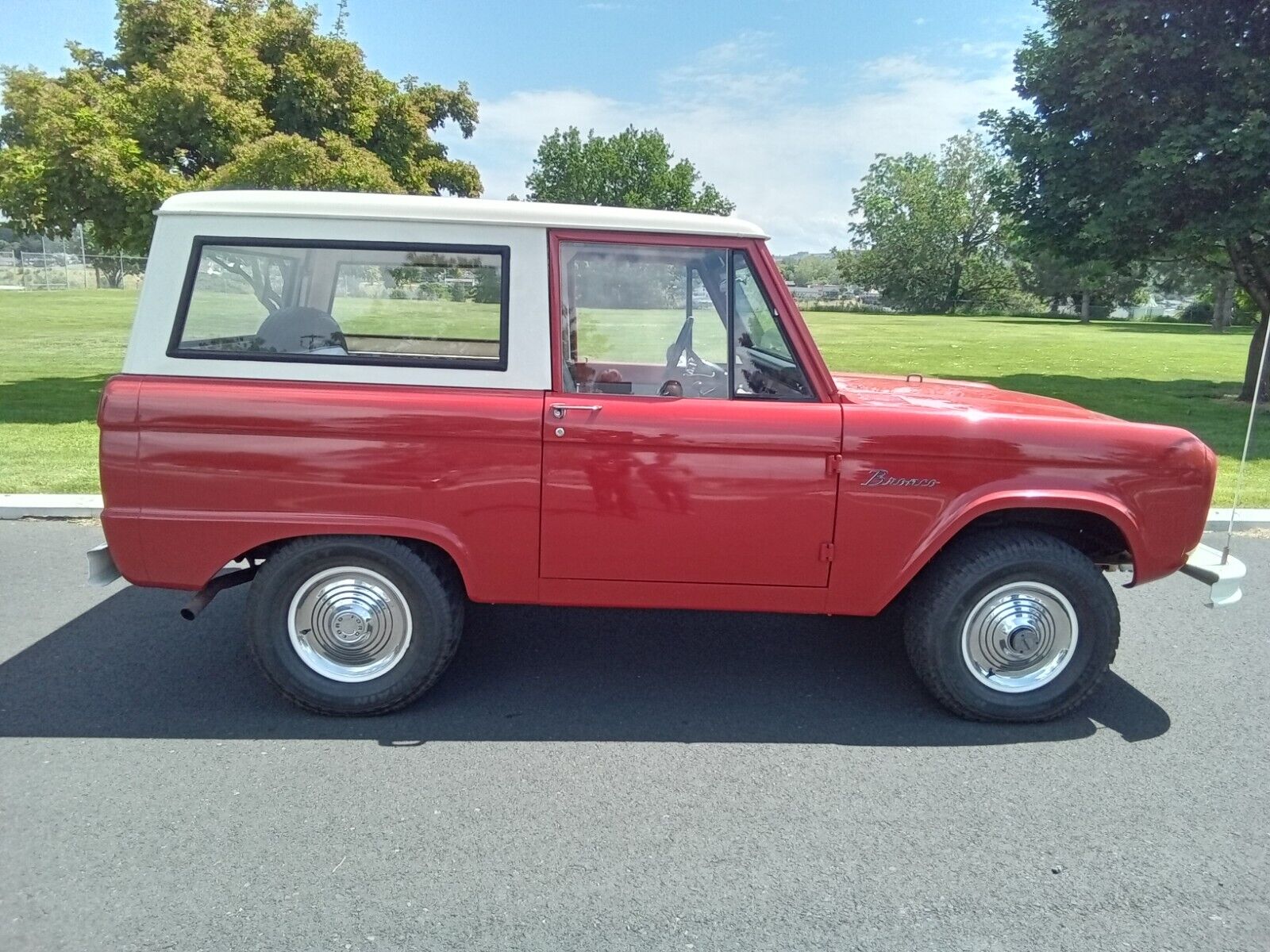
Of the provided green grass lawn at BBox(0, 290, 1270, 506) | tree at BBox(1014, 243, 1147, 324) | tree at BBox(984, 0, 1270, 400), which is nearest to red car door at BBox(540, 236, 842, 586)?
green grass lawn at BBox(0, 290, 1270, 506)

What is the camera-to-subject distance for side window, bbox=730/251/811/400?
11.5 ft

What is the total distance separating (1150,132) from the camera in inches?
452

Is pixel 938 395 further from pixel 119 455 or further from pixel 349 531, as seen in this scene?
pixel 119 455

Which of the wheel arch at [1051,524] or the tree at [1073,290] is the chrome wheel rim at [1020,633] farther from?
the tree at [1073,290]

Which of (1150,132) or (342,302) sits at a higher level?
(1150,132)

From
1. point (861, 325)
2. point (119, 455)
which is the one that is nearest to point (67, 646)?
point (119, 455)

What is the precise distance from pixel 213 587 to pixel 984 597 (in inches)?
123

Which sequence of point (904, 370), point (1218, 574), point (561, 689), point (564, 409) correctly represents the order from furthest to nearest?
point (904, 370) < point (561, 689) < point (1218, 574) < point (564, 409)

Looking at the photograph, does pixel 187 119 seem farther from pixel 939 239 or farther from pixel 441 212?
pixel 939 239

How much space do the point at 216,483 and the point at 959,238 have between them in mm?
73125

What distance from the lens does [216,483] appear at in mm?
3434

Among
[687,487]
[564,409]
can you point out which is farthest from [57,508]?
[687,487]

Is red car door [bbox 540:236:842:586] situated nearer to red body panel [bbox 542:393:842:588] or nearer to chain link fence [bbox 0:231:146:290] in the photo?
red body panel [bbox 542:393:842:588]

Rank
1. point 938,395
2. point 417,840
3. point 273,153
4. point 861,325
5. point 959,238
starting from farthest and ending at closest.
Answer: point 959,238
point 861,325
point 273,153
point 938,395
point 417,840
